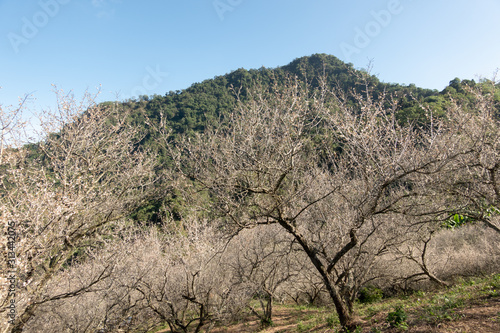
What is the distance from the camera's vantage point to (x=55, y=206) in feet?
15.2

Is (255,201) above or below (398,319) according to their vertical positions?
above

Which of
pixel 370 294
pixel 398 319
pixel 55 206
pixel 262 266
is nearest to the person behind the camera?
pixel 398 319

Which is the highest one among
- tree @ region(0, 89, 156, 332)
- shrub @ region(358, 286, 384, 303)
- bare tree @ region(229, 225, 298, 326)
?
tree @ region(0, 89, 156, 332)

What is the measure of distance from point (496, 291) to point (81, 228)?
8393 millimetres

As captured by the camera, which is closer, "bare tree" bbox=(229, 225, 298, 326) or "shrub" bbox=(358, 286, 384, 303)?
"bare tree" bbox=(229, 225, 298, 326)

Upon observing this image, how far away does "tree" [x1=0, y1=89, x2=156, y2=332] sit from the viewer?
163 inches

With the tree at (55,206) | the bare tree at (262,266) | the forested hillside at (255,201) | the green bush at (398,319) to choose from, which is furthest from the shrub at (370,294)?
the tree at (55,206)

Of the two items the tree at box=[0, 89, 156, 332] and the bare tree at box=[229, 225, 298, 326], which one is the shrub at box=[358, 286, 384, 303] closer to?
the bare tree at box=[229, 225, 298, 326]

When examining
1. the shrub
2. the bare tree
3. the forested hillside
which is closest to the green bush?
the forested hillside

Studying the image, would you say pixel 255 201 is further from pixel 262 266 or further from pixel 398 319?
pixel 262 266

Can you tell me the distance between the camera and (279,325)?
892 cm

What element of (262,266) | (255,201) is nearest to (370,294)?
(262,266)

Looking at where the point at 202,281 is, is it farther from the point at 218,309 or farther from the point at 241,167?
the point at 241,167

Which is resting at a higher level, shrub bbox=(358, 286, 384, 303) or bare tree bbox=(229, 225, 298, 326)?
bare tree bbox=(229, 225, 298, 326)
